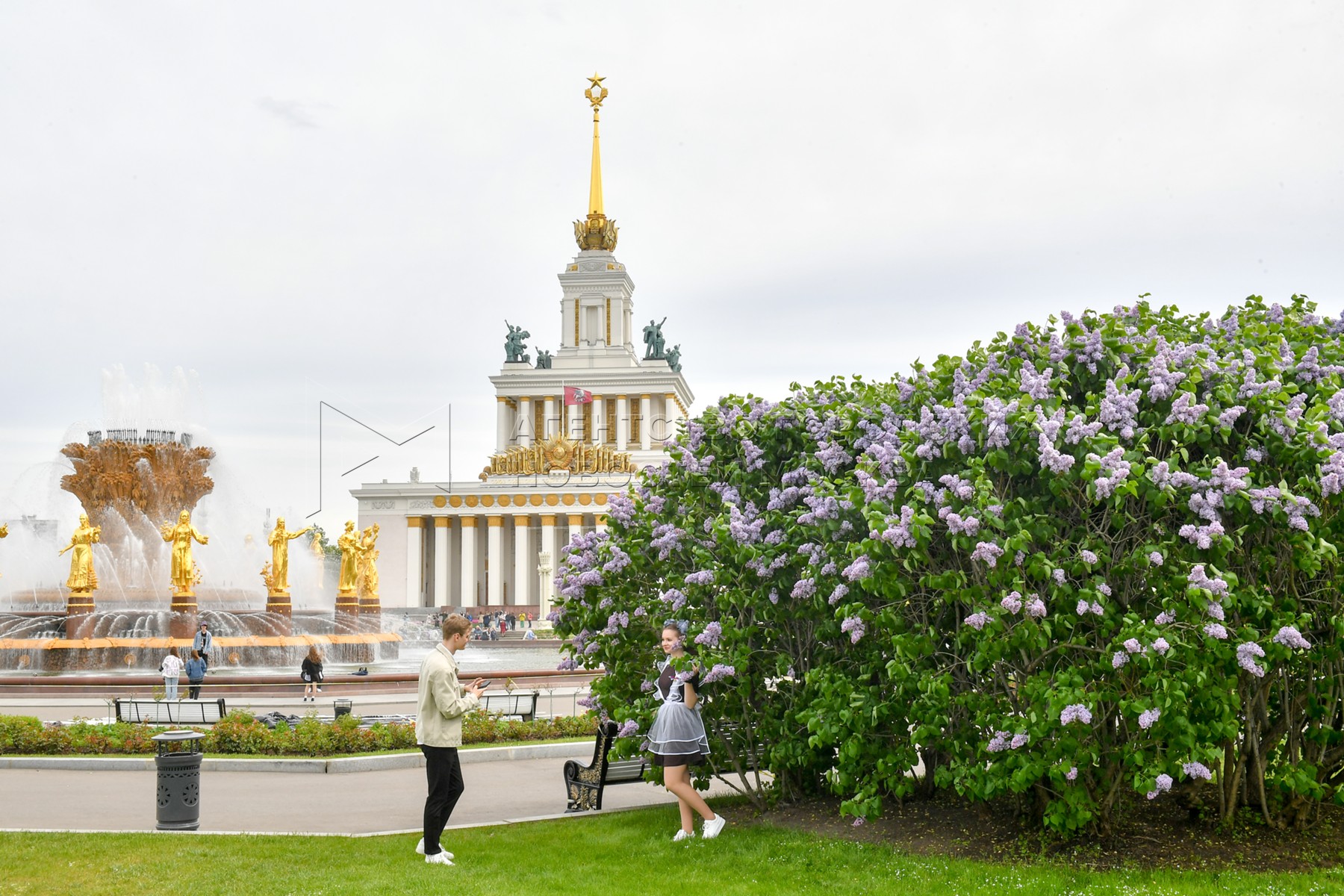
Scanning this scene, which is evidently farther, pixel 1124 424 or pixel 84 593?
pixel 84 593

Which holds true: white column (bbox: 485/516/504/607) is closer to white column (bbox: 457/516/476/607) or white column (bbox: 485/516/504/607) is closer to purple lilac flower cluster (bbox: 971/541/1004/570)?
Answer: white column (bbox: 457/516/476/607)

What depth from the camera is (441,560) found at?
81.1 m

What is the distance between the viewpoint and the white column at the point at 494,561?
→ 264 feet

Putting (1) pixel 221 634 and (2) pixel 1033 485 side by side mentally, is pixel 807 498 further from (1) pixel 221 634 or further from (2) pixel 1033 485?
(1) pixel 221 634

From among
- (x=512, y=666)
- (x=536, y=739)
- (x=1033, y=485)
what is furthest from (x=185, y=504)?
(x=1033, y=485)

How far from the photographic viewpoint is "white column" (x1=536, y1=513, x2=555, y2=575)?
77562 mm

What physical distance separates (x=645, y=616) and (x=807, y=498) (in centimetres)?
200

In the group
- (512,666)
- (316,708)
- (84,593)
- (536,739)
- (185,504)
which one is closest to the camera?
(536,739)

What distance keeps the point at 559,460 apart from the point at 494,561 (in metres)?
8.07

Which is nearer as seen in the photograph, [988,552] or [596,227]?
[988,552]

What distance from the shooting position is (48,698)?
22.4m

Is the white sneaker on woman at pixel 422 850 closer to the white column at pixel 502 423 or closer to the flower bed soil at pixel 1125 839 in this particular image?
the flower bed soil at pixel 1125 839

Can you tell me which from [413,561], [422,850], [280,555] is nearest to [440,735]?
[422,850]

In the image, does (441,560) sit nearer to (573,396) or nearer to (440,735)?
(573,396)
